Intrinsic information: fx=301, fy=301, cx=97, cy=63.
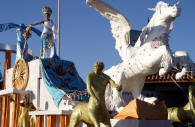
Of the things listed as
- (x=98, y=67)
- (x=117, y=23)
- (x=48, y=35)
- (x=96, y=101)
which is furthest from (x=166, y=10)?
(x=48, y=35)

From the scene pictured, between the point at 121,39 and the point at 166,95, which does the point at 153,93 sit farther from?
the point at 121,39

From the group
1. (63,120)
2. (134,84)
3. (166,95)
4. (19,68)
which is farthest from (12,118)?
(166,95)

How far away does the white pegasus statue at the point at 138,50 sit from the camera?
18.3ft

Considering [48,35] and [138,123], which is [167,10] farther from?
[48,35]

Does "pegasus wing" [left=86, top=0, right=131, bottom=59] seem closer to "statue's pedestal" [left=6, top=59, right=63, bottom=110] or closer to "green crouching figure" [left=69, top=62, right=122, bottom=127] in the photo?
"statue's pedestal" [left=6, top=59, right=63, bottom=110]

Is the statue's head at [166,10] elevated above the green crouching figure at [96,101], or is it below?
above

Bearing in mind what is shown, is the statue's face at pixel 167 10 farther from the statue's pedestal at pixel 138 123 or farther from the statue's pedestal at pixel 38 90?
the statue's pedestal at pixel 38 90

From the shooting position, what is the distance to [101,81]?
389 cm

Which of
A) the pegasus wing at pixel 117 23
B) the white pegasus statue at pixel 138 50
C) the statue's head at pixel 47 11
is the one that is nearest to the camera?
the white pegasus statue at pixel 138 50

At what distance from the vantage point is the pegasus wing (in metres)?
6.39

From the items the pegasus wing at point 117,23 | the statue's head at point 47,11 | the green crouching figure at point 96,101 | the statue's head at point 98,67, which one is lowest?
the green crouching figure at point 96,101

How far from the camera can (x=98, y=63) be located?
3963mm

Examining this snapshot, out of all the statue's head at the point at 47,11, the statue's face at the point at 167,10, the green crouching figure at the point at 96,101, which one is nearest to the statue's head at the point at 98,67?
the green crouching figure at the point at 96,101

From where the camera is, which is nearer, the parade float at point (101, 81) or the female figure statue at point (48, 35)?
the parade float at point (101, 81)
